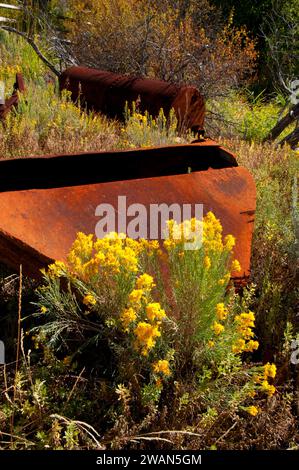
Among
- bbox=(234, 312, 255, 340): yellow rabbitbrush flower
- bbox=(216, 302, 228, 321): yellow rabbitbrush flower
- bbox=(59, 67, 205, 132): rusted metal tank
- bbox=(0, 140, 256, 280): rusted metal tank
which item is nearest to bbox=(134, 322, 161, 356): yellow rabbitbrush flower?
bbox=(216, 302, 228, 321): yellow rabbitbrush flower

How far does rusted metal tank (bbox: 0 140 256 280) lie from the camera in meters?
2.34

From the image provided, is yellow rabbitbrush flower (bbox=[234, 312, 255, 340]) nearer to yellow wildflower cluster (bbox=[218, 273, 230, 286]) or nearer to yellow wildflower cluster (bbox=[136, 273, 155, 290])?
yellow wildflower cluster (bbox=[218, 273, 230, 286])

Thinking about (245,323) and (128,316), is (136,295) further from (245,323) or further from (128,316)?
(245,323)

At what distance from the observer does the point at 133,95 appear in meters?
6.54

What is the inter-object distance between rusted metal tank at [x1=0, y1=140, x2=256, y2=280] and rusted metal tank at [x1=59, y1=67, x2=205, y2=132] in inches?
109

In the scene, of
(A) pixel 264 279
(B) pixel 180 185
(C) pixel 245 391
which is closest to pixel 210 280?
(C) pixel 245 391

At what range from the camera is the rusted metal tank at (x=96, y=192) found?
2342 millimetres

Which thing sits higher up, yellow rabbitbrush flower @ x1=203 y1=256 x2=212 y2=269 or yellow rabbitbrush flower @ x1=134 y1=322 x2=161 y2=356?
yellow rabbitbrush flower @ x1=203 y1=256 x2=212 y2=269

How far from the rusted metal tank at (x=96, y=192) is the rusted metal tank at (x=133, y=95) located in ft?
9.10

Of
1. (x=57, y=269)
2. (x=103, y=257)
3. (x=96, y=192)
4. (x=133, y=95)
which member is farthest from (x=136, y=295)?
(x=133, y=95)

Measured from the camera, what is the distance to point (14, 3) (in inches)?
477

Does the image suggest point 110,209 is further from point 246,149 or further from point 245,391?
point 246,149

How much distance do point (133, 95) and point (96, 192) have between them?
412 centimetres

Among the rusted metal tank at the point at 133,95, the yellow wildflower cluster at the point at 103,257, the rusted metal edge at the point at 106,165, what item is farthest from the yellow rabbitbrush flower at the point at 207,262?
the rusted metal tank at the point at 133,95
